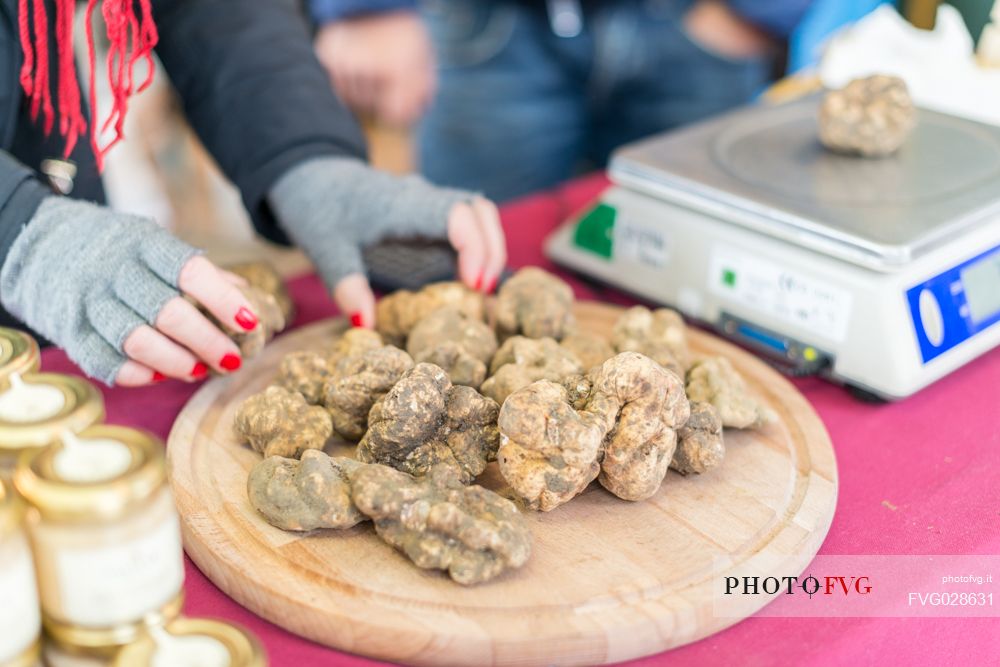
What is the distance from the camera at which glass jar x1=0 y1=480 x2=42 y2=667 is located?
57cm

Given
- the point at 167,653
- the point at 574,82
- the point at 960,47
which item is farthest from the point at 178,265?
the point at 960,47

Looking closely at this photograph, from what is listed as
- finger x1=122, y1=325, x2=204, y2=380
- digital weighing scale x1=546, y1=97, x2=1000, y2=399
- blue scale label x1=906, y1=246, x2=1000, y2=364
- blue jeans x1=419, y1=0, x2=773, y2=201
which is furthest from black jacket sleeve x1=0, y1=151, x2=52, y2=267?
blue jeans x1=419, y1=0, x2=773, y2=201

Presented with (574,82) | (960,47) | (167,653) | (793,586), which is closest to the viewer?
(167,653)

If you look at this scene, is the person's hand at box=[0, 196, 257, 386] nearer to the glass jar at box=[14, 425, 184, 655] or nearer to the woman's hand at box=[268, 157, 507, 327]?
the woman's hand at box=[268, 157, 507, 327]

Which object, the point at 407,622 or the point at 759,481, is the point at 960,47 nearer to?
the point at 759,481

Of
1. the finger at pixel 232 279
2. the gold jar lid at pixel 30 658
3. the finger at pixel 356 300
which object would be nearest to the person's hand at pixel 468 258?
the finger at pixel 356 300

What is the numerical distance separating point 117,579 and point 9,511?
8cm

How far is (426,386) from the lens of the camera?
922mm

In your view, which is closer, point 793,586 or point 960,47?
point 793,586

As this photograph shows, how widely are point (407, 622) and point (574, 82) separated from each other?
155cm

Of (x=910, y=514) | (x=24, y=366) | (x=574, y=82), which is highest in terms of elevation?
(x=24, y=366)

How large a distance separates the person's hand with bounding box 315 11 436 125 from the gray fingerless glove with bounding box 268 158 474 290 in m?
0.75

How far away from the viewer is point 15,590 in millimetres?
586

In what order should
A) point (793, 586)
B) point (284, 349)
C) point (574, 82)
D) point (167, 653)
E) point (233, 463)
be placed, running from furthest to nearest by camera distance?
1. point (574, 82)
2. point (284, 349)
3. point (233, 463)
4. point (793, 586)
5. point (167, 653)
